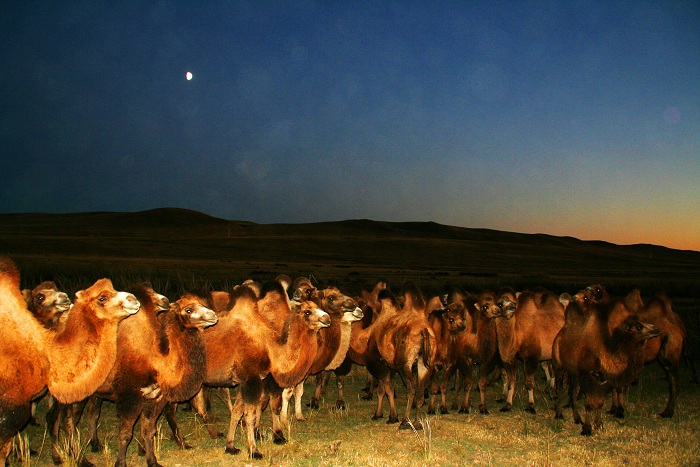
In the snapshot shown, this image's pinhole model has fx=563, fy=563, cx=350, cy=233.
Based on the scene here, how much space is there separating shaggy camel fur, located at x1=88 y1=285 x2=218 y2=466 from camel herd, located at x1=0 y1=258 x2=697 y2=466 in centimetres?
1

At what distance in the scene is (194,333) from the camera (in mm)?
7660

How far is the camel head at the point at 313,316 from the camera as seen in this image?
8.72 metres

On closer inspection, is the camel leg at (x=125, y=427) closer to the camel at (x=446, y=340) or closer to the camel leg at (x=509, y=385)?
the camel at (x=446, y=340)

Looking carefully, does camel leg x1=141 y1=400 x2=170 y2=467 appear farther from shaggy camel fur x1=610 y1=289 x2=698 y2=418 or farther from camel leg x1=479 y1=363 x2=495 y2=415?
shaggy camel fur x1=610 y1=289 x2=698 y2=418

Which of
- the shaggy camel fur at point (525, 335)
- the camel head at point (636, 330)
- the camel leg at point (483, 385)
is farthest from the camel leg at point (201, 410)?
the camel head at point (636, 330)

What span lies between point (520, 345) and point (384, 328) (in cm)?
312

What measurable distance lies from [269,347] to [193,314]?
1.49 meters

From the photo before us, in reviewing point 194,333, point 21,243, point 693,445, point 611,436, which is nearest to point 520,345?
point 611,436

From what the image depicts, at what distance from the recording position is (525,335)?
11484 millimetres

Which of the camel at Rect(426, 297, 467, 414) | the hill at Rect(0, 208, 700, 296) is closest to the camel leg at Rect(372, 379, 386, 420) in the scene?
the camel at Rect(426, 297, 467, 414)

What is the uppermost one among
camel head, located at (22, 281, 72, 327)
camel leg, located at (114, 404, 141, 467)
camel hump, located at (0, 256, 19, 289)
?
camel hump, located at (0, 256, 19, 289)

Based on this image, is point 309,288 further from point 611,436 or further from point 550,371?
point 550,371

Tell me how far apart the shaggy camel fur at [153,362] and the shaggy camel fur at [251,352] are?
0.64 metres

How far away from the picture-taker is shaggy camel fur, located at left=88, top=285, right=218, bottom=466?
23.2 feet
